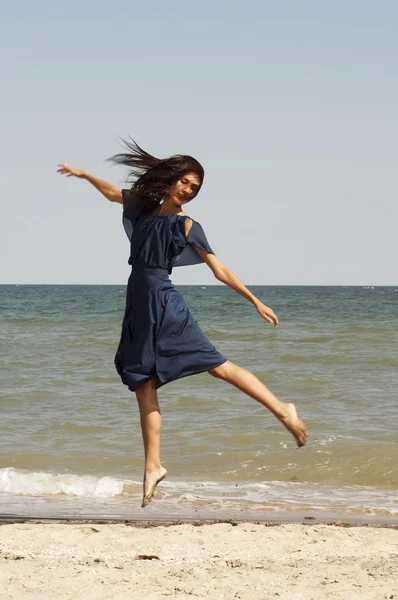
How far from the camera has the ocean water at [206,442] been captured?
6.58 metres

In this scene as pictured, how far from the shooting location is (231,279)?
459 cm

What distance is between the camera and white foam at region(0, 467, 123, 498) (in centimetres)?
691

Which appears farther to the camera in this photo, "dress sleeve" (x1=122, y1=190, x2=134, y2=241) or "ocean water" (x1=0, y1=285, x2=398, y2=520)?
"ocean water" (x1=0, y1=285, x2=398, y2=520)

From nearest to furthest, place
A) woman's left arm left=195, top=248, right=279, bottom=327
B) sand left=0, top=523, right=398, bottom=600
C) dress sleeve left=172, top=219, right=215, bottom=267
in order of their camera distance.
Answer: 1. sand left=0, top=523, right=398, bottom=600
2. woman's left arm left=195, top=248, right=279, bottom=327
3. dress sleeve left=172, top=219, right=215, bottom=267

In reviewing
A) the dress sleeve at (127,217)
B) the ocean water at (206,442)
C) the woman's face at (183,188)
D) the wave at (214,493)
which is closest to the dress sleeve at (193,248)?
the woman's face at (183,188)

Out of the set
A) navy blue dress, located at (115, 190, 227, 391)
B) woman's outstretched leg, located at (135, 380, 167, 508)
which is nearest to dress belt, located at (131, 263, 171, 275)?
navy blue dress, located at (115, 190, 227, 391)

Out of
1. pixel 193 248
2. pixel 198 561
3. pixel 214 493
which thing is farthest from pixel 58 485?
pixel 193 248

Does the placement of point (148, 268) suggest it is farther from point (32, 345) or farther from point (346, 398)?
point (32, 345)

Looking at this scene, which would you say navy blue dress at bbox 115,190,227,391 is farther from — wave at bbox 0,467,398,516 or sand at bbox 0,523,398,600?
wave at bbox 0,467,398,516

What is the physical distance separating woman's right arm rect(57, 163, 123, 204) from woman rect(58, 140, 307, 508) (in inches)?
5.8

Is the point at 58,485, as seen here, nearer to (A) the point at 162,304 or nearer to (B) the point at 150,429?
(B) the point at 150,429

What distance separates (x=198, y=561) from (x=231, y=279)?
1487mm

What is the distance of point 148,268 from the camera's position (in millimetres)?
4723

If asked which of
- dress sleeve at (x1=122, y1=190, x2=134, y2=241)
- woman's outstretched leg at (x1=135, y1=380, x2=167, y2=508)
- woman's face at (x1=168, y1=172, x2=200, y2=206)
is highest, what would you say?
woman's face at (x1=168, y1=172, x2=200, y2=206)
